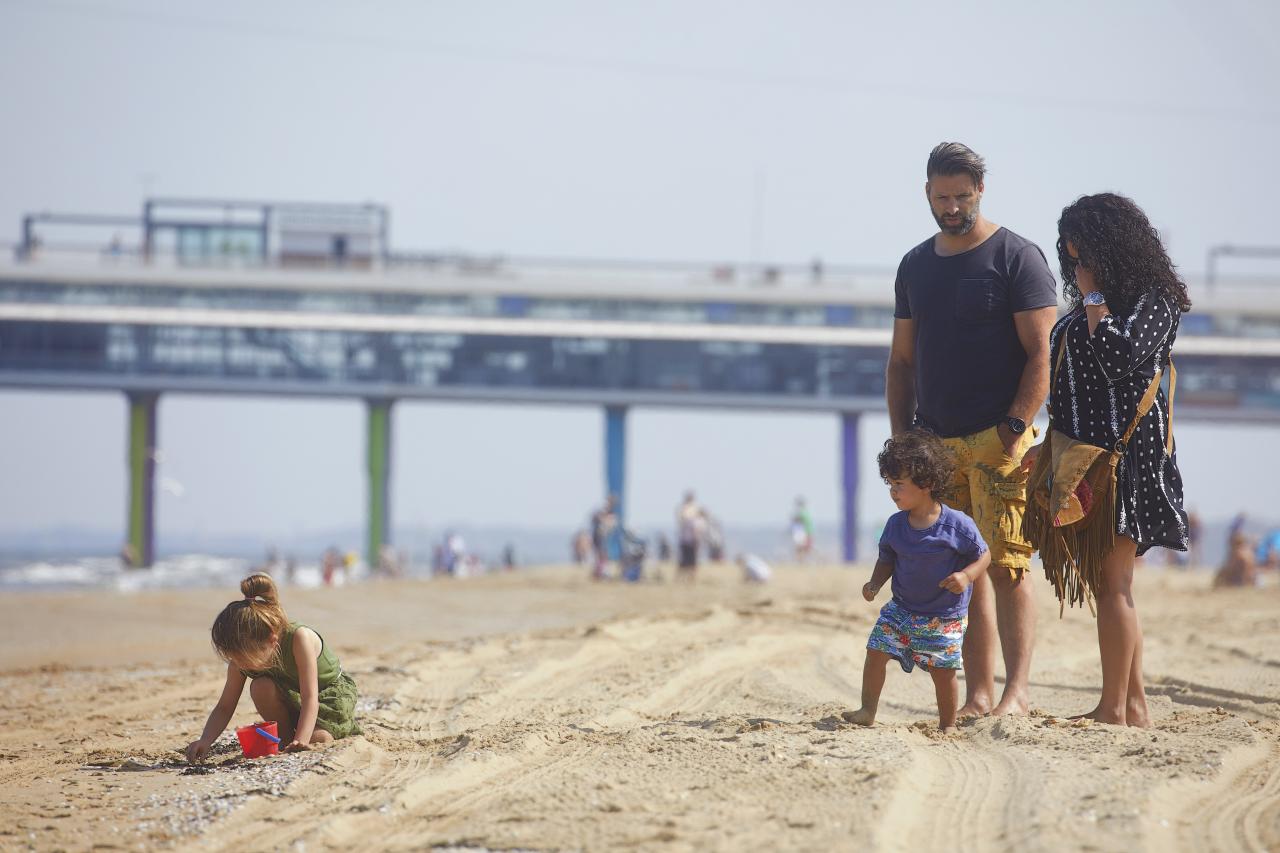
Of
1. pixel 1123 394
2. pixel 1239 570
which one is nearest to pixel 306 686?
pixel 1123 394

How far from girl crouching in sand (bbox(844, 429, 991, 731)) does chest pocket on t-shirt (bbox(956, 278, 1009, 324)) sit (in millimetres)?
607

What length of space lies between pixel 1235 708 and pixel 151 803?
4054 millimetres

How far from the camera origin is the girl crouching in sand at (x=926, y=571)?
14.8 ft

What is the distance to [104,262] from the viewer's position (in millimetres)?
44125

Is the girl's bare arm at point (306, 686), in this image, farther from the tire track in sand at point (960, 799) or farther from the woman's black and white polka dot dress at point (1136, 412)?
the woman's black and white polka dot dress at point (1136, 412)

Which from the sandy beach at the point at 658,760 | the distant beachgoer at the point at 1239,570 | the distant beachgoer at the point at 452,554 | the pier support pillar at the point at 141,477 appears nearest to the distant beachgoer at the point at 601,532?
the distant beachgoer at the point at 452,554

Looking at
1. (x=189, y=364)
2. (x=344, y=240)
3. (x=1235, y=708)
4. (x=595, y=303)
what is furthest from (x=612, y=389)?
(x=1235, y=708)

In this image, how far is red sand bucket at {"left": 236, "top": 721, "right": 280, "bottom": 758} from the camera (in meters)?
4.60

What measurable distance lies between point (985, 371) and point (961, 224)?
52 centimetres

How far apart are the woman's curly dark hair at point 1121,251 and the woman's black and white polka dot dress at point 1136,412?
5cm

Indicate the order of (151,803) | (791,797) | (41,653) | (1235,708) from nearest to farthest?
(791,797) → (151,803) → (1235,708) → (41,653)

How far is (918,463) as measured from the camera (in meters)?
4.51

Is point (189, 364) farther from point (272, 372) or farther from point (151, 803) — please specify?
point (151, 803)

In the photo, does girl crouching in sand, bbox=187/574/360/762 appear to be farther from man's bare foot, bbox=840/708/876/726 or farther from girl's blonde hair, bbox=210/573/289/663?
man's bare foot, bbox=840/708/876/726
